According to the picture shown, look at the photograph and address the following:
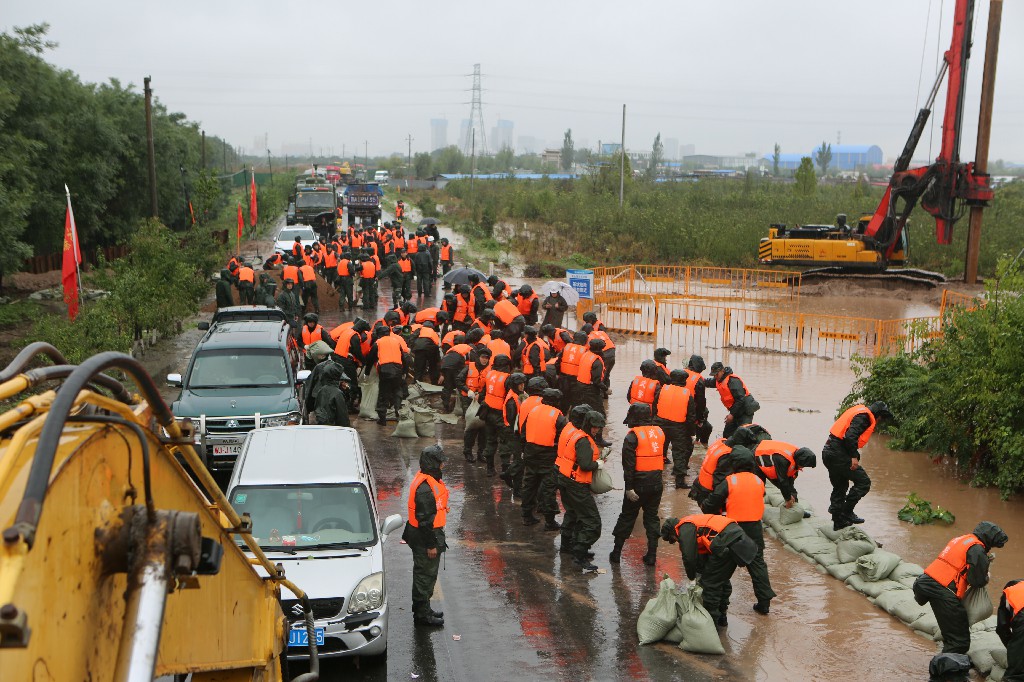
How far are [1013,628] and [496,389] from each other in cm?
747

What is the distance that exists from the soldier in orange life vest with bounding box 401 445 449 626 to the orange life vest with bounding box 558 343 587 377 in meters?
6.22

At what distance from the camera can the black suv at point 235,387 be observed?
13.4 m

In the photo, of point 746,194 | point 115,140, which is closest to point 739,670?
point 115,140

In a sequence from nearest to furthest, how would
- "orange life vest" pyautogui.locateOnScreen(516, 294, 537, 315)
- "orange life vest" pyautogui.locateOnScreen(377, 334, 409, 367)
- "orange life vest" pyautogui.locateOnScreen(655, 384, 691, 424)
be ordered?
1. "orange life vest" pyautogui.locateOnScreen(655, 384, 691, 424)
2. "orange life vest" pyautogui.locateOnScreen(377, 334, 409, 367)
3. "orange life vest" pyautogui.locateOnScreen(516, 294, 537, 315)

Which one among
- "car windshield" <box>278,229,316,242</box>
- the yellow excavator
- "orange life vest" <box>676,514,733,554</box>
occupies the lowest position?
"orange life vest" <box>676,514,733,554</box>

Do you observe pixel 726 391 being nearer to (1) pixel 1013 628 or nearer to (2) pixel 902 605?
(2) pixel 902 605

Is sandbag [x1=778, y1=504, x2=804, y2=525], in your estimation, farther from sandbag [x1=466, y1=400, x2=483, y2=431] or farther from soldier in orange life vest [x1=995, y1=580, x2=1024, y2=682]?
sandbag [x1=466, y1=400, x2=483, y2=431]

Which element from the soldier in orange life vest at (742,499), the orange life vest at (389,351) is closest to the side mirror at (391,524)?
the soldier in orange life vest at (742,499)

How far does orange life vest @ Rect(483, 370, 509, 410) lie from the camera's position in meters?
13.6

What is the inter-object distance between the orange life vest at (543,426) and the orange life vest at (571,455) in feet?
2.42

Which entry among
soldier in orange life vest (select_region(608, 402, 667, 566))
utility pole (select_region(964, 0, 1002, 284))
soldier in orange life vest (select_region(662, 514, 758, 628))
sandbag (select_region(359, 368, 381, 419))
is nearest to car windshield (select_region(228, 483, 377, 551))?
soldier in orange life vest (select_region(662, 514, 758, 628))

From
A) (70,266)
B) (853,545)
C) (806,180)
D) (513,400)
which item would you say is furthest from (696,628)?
(806,180)

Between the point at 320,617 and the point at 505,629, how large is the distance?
1.94m

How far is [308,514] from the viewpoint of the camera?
9031 mm
